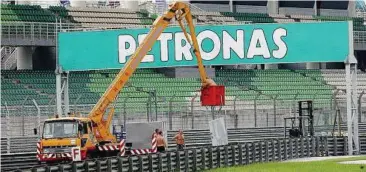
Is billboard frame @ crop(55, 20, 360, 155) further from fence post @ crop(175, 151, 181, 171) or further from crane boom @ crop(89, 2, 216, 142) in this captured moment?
Answer: fence post @ crop(175, 151, 181, 171)

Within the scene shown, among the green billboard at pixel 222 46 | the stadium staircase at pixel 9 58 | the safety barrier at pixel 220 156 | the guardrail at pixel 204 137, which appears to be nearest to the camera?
the safety barrier at pixel 220 156

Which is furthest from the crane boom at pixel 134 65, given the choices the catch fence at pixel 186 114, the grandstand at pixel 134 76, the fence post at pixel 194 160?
the grandstand at pixel 134 76

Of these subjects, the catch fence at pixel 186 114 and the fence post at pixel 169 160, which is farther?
the catch fence at pixel 186 114

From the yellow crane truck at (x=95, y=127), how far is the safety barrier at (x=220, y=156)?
3120 mm

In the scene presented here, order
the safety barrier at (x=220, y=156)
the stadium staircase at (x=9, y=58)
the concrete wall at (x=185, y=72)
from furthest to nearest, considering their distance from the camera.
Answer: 1. the stadium staircase at (x=9, y=58)
2. the concrete wall at (x=185, y=72)
3. the safety barrier at (x=220, y=156)

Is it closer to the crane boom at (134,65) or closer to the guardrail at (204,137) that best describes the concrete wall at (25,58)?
the guardrail at (204,137)

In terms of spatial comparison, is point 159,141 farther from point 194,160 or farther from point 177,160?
point 177,160

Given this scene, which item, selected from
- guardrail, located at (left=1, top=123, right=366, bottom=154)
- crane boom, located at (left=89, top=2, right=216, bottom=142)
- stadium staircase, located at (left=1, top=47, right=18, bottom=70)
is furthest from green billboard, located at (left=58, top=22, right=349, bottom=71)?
stadium staircase, located at (left=1, top=47, right=18, bottom=70)

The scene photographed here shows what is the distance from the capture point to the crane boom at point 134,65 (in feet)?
104

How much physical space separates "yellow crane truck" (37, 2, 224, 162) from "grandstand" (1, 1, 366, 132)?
8.14 m

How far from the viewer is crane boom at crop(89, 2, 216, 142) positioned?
3164 centimetres

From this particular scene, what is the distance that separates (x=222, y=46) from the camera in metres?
35.5

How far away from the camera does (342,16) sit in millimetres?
74688

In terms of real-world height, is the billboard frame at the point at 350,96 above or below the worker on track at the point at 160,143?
above
